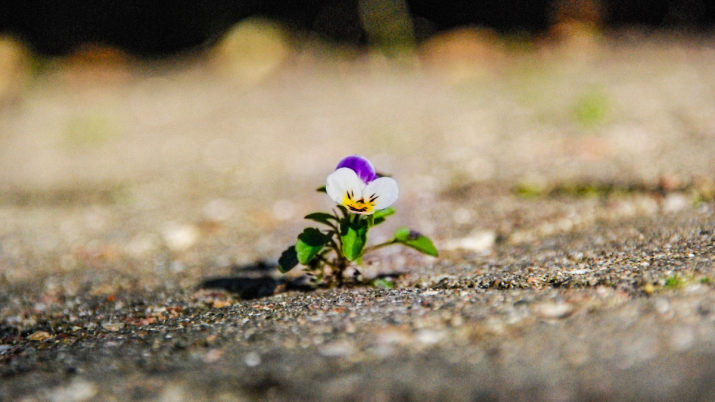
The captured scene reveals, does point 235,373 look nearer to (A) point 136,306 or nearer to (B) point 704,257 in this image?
(A) point 136,306

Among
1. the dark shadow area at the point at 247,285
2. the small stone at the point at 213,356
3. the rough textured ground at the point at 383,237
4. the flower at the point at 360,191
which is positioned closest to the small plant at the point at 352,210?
the flower at the point at 360,191

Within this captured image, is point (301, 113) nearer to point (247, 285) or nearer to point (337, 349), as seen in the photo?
point (247, 285)

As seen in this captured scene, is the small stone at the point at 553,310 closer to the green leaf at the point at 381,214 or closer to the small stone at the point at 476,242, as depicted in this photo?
the green leaf at the point at 381,214

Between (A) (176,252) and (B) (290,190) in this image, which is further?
(B) (290,190)

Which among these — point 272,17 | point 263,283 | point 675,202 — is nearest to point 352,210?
point 263,283

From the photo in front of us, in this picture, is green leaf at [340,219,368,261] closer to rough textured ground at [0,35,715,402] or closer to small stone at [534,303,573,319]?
rough textured ground at [0,35,715,402]

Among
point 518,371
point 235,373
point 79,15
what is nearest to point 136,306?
point 235,373
